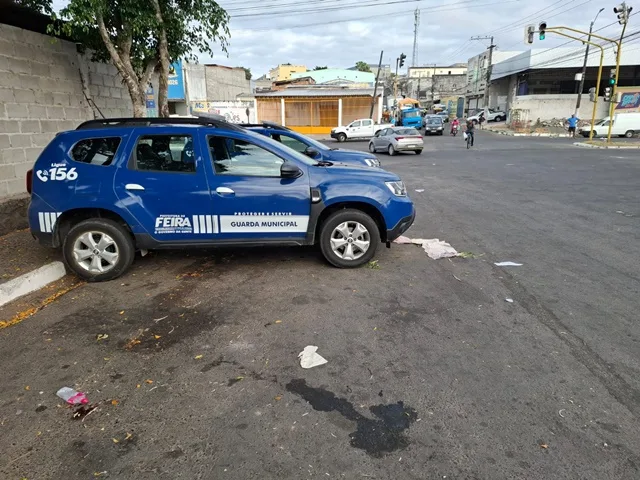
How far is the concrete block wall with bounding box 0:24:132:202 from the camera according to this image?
7.29m

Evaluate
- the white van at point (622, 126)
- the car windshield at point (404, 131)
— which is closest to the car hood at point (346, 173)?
the car windshield at point (404, 131)

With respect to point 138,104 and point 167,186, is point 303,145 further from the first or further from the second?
point 167,186

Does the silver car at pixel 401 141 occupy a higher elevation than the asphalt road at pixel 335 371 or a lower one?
higher

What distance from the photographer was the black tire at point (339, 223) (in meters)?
5.45

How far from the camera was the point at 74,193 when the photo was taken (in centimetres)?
508

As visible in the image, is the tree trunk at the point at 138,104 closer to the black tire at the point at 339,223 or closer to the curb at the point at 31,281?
the curb at the point at 31,281

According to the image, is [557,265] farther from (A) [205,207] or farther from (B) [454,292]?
(A) [205,207]

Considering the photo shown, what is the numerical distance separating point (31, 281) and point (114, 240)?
1.00 meters

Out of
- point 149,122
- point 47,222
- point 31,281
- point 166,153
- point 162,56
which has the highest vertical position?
point 162,56

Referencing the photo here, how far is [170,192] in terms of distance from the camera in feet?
16.9

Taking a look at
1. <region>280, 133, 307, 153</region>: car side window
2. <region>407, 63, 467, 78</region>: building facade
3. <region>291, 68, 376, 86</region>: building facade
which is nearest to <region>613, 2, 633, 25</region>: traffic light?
<region>280, 133, 307, 153</region>: car side window

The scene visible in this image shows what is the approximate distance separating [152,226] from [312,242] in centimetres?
189

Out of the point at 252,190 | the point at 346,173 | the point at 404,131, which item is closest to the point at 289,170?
the point at 252,190

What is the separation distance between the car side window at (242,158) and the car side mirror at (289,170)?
4.4 inches
